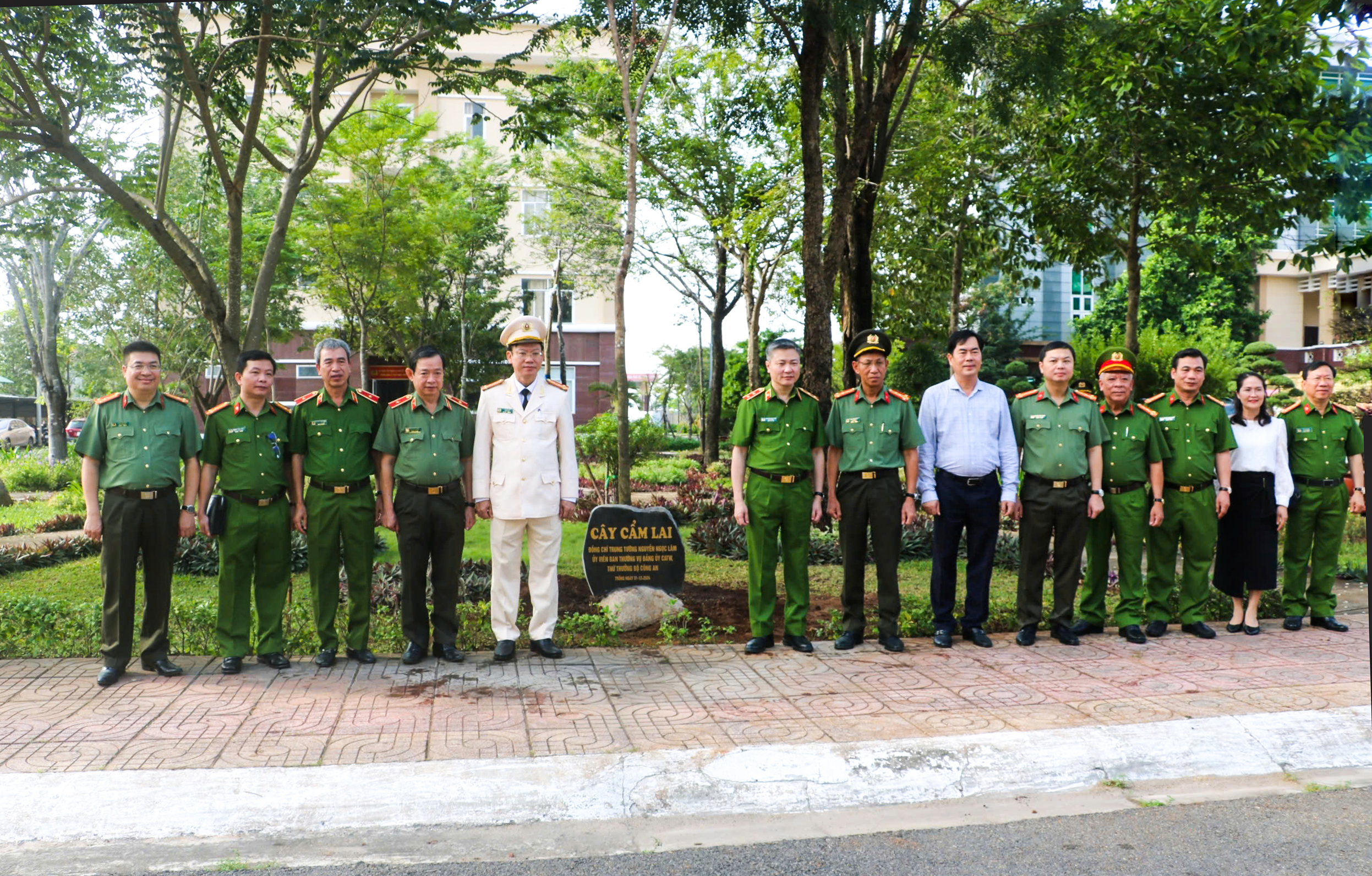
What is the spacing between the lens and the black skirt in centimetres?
721

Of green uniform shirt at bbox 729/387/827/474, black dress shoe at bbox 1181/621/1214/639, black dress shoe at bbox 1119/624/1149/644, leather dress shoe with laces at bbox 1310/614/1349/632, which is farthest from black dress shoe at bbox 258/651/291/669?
leather dress shoe with laces at bbox 1310/614/1349/632

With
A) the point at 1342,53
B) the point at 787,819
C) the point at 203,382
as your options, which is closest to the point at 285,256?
the point at 203,382

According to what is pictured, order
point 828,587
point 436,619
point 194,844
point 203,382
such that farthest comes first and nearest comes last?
1. point 203,382
2. point 828,587
3. point 436,619
4. point 194,844

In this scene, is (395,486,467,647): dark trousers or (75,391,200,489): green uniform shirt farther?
(395,486,467,647): dark trousers

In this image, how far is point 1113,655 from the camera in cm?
644

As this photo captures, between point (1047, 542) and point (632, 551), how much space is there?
280 centimetres

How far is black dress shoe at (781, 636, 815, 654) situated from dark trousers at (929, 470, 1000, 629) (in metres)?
0.90

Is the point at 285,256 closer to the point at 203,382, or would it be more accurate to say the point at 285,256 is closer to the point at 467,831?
the point at 203,382

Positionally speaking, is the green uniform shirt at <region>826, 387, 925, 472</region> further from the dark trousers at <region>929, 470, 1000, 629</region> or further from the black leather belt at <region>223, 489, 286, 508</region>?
the black leather belt at <region>223, 489, 286, 508</region>

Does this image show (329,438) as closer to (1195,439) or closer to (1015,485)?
(1015,485)

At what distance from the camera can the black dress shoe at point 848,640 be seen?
6.61 metres

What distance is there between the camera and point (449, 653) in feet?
20.4

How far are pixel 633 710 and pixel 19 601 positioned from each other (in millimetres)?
5121

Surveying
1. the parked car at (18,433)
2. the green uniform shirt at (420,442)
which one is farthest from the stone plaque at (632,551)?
the parked car at (18,433)
